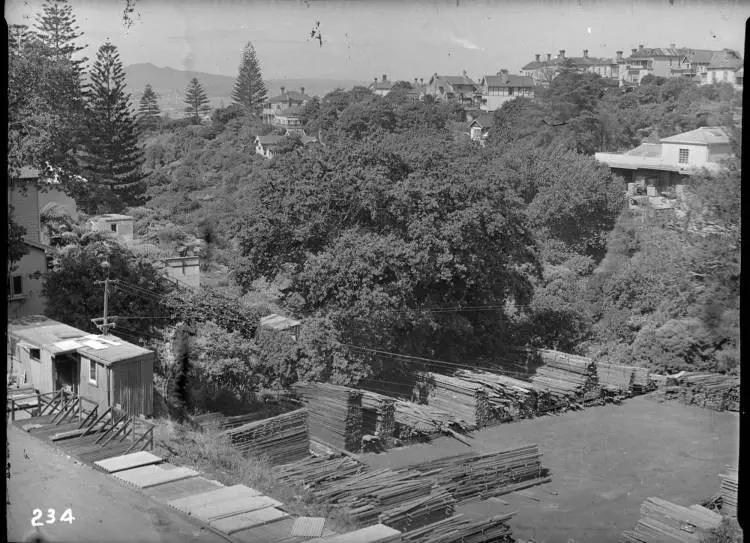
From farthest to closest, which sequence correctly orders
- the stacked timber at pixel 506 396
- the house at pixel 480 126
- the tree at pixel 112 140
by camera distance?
the house at pixel 480 126 → the tree at pixel 112 140 → the stacked timber at pixel 506 396

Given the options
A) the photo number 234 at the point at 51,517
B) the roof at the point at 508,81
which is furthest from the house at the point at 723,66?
the photo number 234 at the point at 51,517

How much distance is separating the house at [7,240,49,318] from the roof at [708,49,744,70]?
256 inches

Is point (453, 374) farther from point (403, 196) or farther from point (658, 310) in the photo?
point (658, 310)

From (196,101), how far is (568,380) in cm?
854

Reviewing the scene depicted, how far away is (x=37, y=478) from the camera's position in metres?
3.22

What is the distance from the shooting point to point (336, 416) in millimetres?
6895

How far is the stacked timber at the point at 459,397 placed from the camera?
25.0 feet

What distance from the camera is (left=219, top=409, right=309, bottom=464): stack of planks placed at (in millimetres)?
5926

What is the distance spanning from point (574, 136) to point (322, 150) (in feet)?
27.4

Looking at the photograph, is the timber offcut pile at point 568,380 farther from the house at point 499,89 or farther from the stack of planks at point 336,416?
the house at point 499,89

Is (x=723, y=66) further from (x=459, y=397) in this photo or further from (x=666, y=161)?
(x=459, y=397)

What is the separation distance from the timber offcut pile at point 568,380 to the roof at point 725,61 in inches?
127

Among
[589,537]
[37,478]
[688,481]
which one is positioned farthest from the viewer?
[688,481]

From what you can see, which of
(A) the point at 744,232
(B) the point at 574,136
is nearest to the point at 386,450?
(A) the point at 744,232
